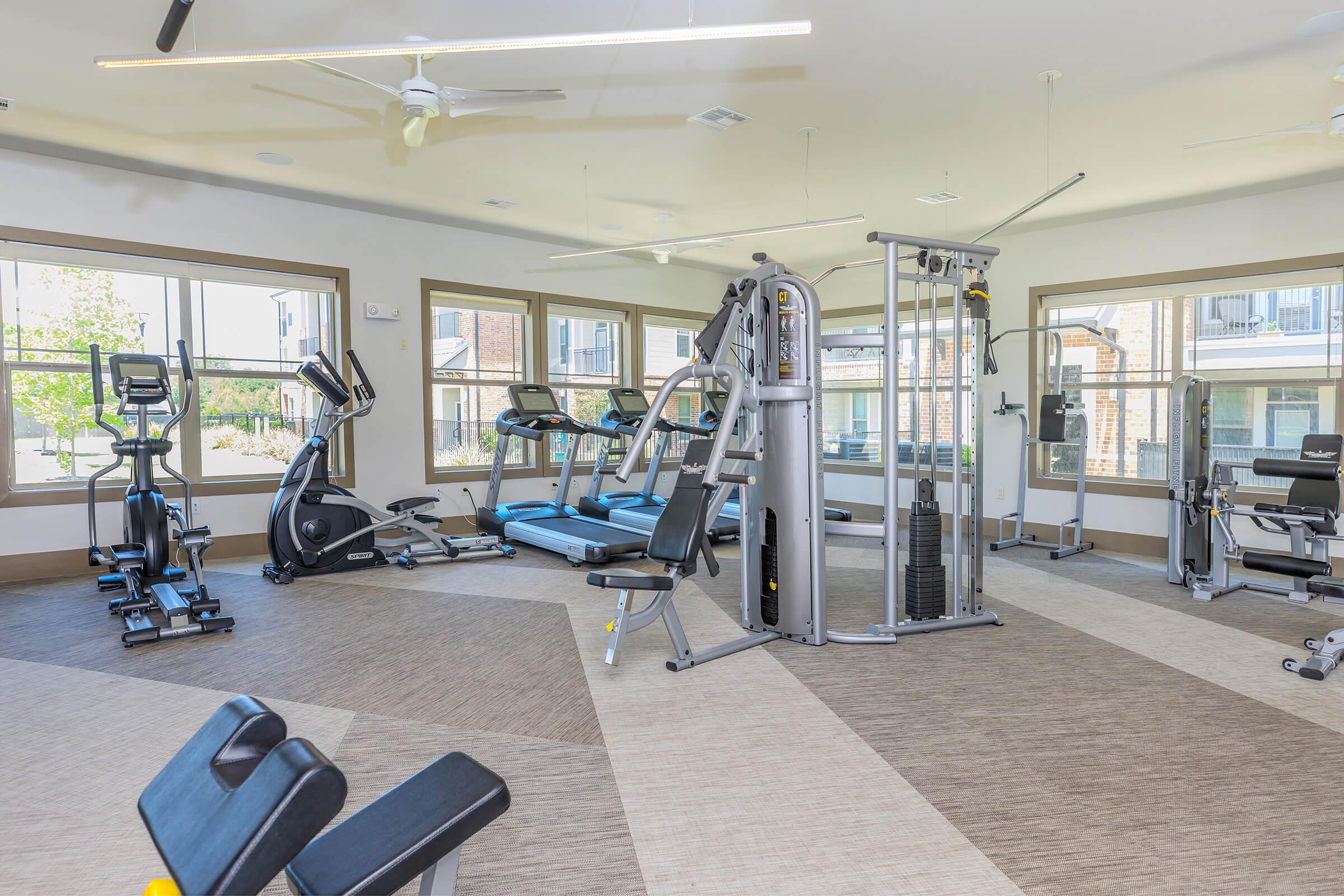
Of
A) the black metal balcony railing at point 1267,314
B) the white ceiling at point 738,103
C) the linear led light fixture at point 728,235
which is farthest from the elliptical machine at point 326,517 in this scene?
the black metal balcony railing at point 1267,314

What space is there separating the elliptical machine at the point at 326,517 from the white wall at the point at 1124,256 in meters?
4.74

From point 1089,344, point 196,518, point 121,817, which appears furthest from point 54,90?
point 1089,344

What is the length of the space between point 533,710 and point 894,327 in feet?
8.54

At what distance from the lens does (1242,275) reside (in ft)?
19.8

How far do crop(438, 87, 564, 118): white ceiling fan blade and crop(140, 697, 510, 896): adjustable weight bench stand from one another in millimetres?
3044

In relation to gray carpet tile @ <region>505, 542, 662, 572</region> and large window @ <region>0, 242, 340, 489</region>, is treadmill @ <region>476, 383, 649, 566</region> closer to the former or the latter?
gray carpet tile @ <region>505, 542, 662, 572</region>

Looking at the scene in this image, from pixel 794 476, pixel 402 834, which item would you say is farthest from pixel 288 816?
pixel 794 476

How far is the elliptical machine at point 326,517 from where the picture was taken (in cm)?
536

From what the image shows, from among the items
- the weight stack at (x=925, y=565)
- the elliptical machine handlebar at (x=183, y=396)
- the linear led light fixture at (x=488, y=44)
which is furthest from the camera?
the elliptical machine handlebar at (x=183, y=396)

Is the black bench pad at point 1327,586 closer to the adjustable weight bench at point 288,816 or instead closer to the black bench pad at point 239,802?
the adjustable weight bench at point 288,816

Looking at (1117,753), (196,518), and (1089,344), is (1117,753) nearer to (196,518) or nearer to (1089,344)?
(1089,344)

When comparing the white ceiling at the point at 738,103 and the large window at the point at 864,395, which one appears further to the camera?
the large window at the point at 864,395

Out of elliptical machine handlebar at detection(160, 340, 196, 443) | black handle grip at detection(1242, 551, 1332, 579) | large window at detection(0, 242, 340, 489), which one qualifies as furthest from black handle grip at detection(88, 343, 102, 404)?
black handle grip at detection(1242, 551, 1332, 579)

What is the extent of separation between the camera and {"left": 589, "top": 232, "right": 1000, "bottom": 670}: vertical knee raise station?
11.9ft
